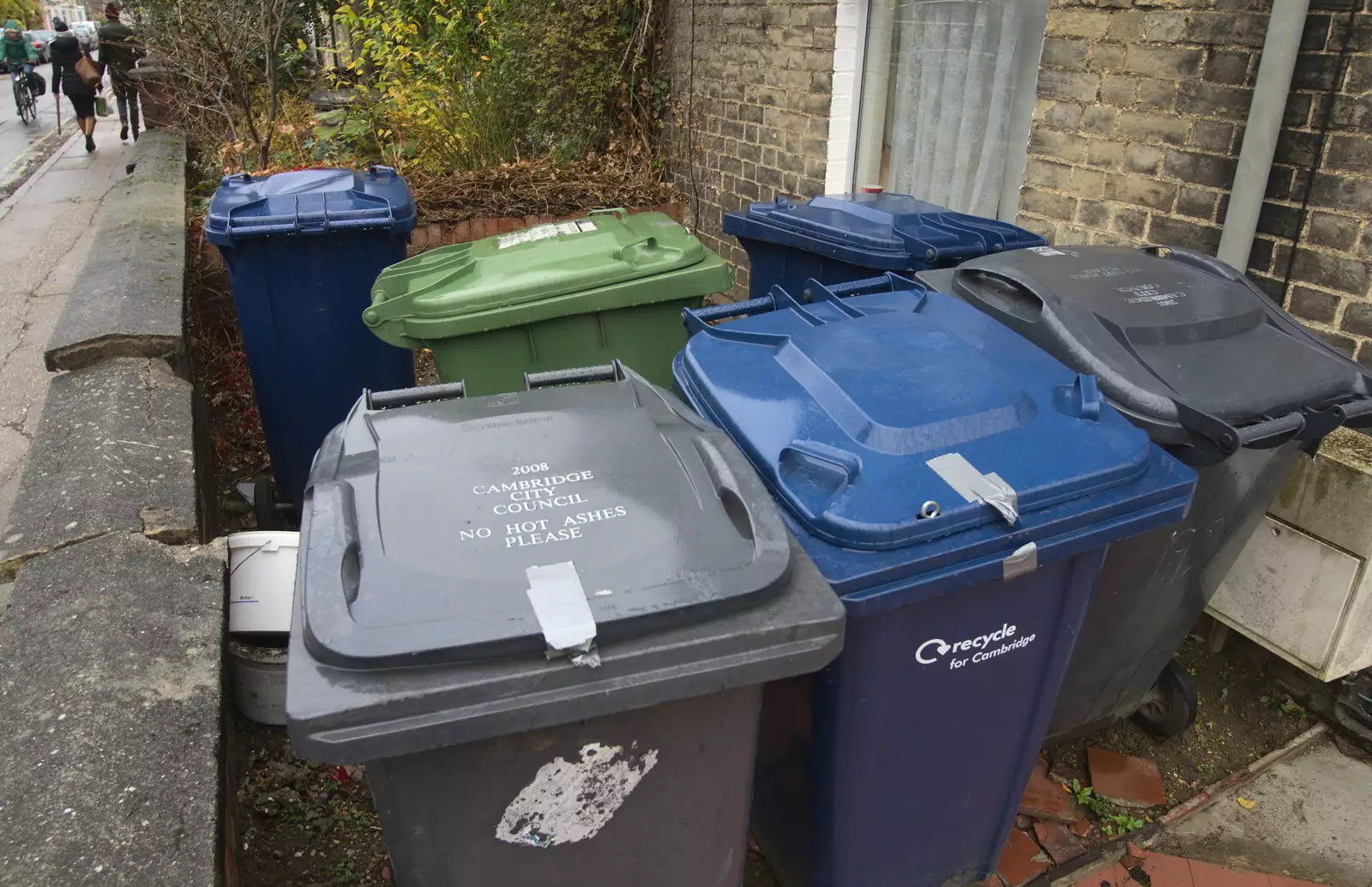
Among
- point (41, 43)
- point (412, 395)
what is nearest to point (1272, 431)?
point (412, 395)

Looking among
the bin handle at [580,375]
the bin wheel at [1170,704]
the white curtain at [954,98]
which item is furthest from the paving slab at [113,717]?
the white curtain at [954,98]

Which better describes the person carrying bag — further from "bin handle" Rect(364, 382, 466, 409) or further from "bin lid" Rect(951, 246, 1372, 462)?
"bin lid" Rect(951, 246, 1372, 462)

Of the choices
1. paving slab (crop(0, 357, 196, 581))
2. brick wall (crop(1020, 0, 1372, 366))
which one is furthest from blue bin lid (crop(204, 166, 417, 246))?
brick wall (crop(1020, 0, 1372, 366))

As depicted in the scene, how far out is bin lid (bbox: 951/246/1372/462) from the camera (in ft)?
6.76

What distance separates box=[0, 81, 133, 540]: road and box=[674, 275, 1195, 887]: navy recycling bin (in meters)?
2.29

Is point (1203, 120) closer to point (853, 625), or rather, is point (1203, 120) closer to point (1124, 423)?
point (1124, 423)

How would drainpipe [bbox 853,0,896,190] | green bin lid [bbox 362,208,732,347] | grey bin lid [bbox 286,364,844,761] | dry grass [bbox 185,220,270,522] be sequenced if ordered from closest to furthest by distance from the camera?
grey bin lid [bbox 286,364,844,761], green bin lid [bbox 362,208,732,347], dry grass [bbox 185,220,270,522], drainpipe [bbox 853,0,896,190]

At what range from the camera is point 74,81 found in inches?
497

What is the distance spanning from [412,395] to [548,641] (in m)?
0.90

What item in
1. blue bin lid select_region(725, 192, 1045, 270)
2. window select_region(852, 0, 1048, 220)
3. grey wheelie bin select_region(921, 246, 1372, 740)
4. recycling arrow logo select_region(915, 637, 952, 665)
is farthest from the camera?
window select_region(852, 0, 1048, 220)

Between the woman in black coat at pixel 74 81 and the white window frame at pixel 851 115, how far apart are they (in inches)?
478

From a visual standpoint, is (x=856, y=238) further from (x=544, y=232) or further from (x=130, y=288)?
(x=130, y=288)

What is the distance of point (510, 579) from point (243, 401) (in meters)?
4.05

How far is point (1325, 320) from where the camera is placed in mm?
2854
